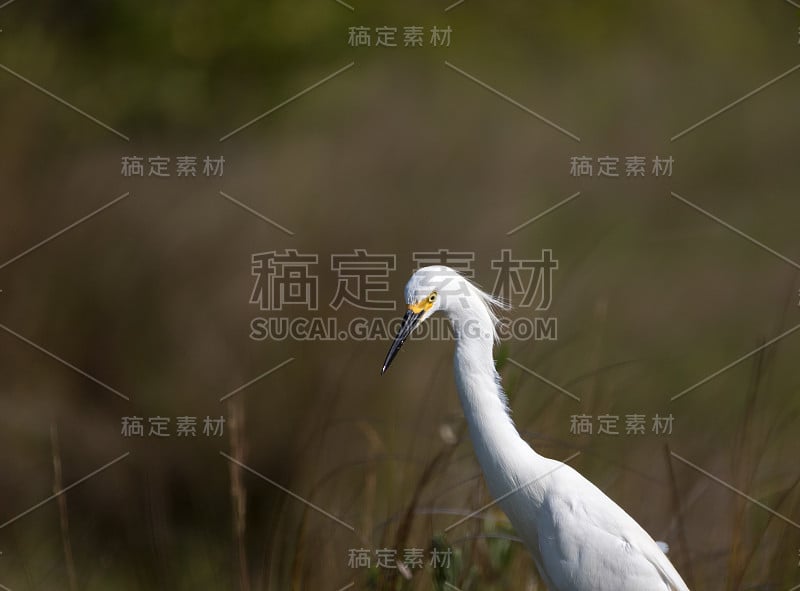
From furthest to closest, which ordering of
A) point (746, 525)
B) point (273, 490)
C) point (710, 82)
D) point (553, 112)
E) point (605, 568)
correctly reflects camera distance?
point (710, 82)
point (553, 112)
point (273, 490)
point (746, 525)
point (605, 568)

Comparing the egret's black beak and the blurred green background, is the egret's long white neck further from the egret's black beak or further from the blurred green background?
the blurred green background

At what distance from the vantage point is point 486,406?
2.45m

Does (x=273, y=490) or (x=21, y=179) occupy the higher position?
(x=21, y=179)

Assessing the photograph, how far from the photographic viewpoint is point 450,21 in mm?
4777

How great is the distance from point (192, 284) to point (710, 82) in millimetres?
3211

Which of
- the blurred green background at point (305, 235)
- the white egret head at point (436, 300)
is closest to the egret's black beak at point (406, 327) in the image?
the white egret head at point (436, 300)

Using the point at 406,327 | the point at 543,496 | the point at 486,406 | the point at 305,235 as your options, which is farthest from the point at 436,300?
the point at 305,235

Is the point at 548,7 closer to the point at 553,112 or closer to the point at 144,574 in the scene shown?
the point at 553,112

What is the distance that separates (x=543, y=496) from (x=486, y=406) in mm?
324

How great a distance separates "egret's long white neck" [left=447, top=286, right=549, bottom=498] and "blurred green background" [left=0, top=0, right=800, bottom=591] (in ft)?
3.27

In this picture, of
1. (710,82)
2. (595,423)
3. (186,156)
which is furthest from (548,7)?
(595,423)

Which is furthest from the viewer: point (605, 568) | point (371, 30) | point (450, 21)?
point (450, 21)

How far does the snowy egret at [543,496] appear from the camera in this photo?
7.93ft

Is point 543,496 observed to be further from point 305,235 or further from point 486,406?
point 305,235
